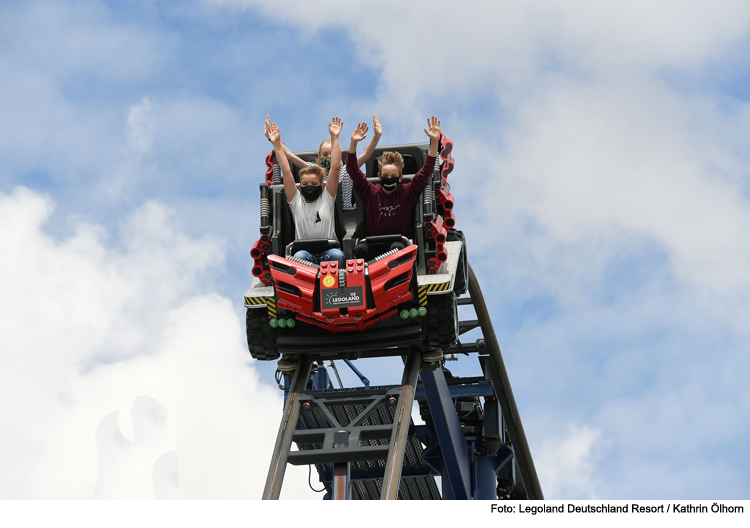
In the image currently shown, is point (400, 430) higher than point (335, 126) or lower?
lower

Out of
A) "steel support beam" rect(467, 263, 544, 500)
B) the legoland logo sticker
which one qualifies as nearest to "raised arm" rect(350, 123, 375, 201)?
the legoland logo sticker

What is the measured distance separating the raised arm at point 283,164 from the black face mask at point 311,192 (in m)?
0.15

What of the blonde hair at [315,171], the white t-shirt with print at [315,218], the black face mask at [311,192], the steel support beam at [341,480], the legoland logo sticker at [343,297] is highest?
the blonde hair at [315,171]

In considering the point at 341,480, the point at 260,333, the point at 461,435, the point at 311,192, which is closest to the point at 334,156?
the point at 311,192

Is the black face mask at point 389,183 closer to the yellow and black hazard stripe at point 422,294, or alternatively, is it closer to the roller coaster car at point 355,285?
the roller coaster car at point 355,285

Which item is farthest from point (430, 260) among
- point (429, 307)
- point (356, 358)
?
point (356, 358)

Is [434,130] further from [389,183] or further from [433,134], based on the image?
[389,183]

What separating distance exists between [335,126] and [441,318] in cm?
232

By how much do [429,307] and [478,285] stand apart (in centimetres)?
429

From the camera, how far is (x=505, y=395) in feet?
51.6

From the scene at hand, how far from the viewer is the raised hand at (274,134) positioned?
1080 centimetres

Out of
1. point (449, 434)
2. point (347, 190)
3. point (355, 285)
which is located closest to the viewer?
point (355, 285)

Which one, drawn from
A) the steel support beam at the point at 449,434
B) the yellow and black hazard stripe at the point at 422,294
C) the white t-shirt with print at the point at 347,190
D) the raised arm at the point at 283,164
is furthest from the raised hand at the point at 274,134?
the steel support beam at the point at 449,434

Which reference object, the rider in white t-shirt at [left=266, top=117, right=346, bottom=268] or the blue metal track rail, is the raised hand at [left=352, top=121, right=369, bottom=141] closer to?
the rider in white t-shirt at [left=266, top=117, right=346, bottom=268]
